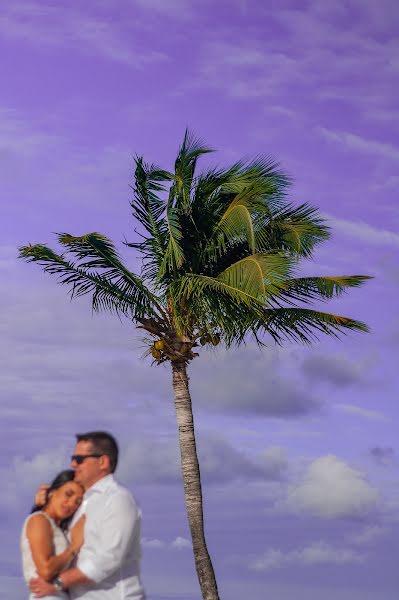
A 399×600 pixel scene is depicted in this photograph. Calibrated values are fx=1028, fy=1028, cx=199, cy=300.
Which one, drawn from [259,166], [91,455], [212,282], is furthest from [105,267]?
[91,455]

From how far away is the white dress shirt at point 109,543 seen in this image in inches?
265

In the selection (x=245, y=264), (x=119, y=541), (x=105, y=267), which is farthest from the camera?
(x=105, y=267)

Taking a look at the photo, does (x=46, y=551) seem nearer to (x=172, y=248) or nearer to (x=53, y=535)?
(x=53, y=535)

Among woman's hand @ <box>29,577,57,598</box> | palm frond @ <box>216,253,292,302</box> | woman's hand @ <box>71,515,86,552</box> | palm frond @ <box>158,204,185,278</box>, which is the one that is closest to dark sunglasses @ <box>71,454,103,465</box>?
woman's hand @ <box>71,515,86,552</box>

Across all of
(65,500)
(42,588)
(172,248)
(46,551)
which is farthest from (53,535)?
(172,248)

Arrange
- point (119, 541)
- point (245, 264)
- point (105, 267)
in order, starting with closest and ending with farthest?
1. point (119, 541)
2. point (245, 264)
3. point (105, 267)

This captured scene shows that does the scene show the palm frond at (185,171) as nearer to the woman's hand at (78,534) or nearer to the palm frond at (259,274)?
the palm frond at (259,274)

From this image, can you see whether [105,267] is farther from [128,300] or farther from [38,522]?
[38,522]

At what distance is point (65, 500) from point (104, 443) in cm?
46

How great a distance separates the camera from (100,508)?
680 centimetres

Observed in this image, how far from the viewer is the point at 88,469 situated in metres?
6.96

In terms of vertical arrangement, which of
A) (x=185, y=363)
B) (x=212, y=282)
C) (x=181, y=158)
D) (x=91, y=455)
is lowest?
(x=91, y=455)

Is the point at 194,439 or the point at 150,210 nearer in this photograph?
the point at 194,439

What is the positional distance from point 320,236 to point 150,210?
13.8 ft
